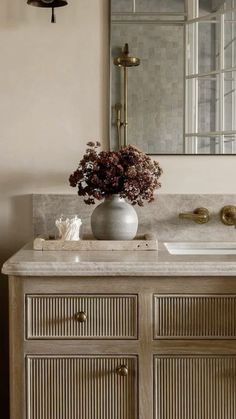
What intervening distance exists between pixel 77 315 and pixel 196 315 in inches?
13.2

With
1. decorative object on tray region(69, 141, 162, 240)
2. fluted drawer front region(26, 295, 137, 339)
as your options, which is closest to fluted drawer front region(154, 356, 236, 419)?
fluted drawer front region(26, 295, 137, 339)

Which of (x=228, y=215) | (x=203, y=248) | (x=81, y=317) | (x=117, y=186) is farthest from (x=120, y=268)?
(x=228, y=215)

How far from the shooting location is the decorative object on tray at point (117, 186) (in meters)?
1.83

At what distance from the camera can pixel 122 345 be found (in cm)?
155

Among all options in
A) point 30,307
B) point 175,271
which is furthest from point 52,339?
point 175,271

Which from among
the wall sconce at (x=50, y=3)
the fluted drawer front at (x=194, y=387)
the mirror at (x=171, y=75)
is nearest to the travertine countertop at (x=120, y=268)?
the fluted drawer front at (x=194, y=387)

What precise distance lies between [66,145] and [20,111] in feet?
0.73

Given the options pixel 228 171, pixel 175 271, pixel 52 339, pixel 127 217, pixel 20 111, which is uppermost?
pixel 20 111

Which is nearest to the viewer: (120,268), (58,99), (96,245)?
(120,268)

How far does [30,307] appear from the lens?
1.56 m

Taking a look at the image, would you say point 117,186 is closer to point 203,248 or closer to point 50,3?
point 203,248

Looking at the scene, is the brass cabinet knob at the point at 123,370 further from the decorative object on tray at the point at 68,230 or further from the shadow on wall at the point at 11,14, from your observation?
the shadow on wall at the point at 11,14

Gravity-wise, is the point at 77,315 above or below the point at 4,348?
above

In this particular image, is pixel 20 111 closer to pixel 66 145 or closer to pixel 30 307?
pixel 66 145
